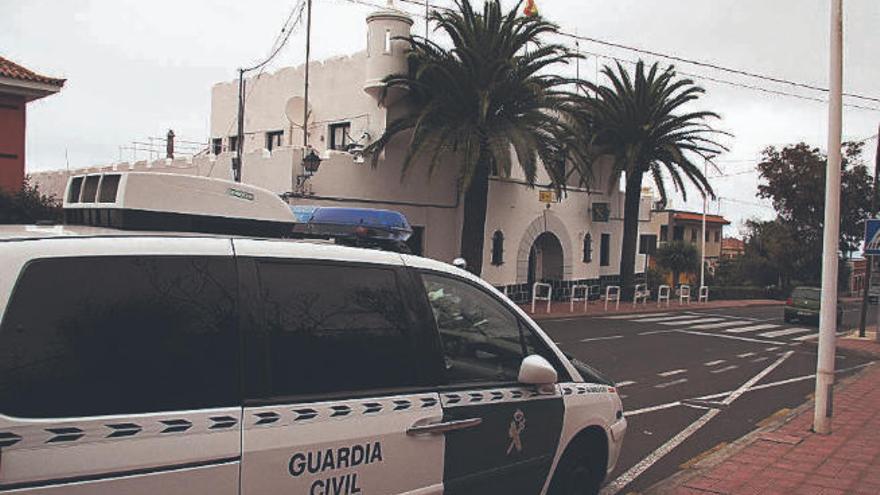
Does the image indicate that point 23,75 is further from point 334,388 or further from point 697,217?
point 697,217

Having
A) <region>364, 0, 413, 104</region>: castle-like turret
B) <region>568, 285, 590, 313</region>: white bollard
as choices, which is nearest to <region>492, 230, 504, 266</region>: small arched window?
<region>568, 285, 590, 313</region>: white bollard

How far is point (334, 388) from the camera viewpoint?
10.0 ft

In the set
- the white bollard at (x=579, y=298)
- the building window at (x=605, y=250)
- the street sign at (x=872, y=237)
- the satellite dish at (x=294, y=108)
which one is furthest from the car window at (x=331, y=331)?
the building window at (x=605, y=250)

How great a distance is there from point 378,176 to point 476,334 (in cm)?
1898

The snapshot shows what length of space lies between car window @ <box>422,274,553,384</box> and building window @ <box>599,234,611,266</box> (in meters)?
30.3

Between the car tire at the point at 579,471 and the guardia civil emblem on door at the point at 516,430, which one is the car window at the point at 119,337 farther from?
the car tire at the point at 579,471

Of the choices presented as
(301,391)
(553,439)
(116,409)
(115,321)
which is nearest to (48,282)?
(115,321)

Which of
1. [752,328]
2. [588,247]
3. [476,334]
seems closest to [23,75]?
[476,334]

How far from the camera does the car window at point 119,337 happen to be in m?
2.27

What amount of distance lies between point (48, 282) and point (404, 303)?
157 centimetres

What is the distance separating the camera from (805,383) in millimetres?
12391

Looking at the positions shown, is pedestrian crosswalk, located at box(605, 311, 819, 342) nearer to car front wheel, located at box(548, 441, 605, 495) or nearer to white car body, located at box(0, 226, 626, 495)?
car front wheel, located at box(548, 441, 605, 495)

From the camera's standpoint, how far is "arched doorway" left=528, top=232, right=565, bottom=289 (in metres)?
30.9

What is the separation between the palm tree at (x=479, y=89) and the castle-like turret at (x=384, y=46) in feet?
1.19
